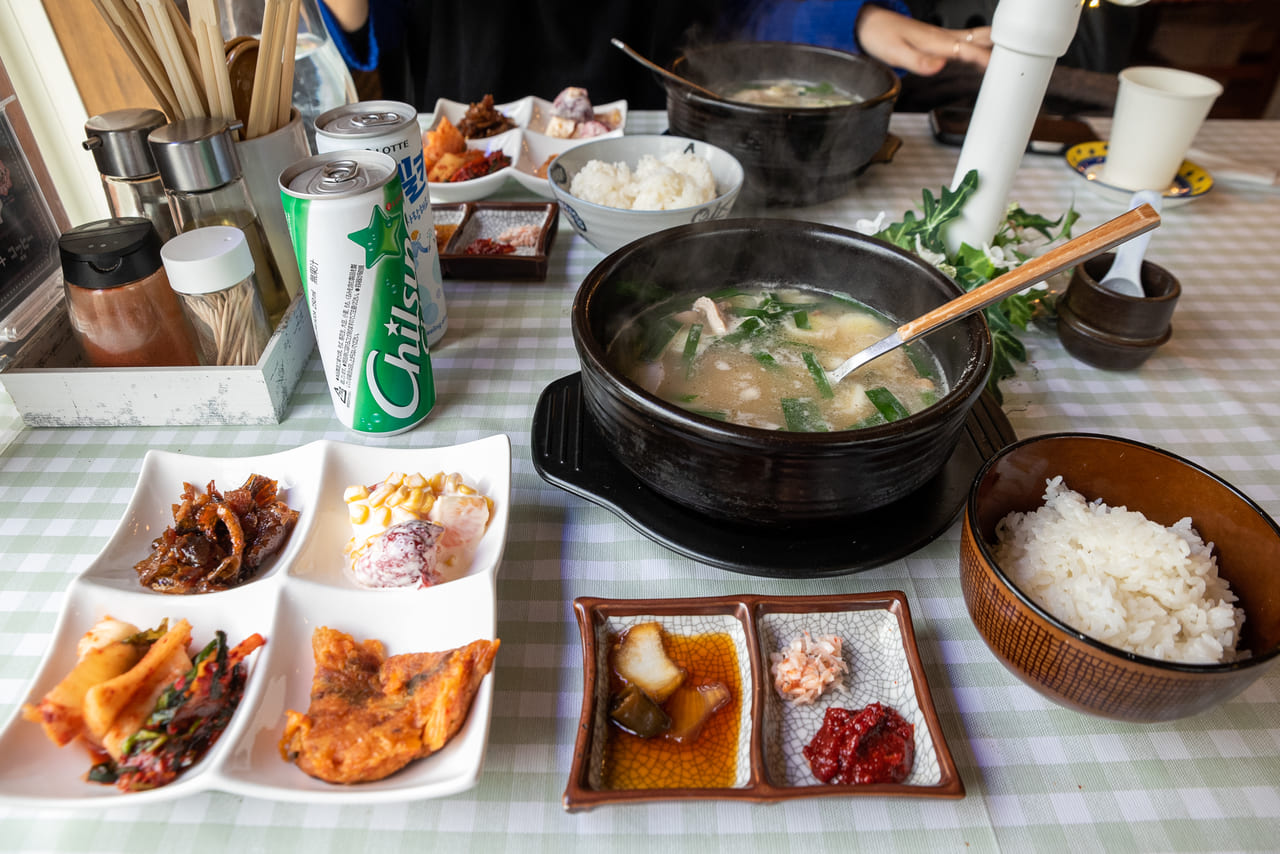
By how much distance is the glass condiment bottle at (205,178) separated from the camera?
130 centimetres

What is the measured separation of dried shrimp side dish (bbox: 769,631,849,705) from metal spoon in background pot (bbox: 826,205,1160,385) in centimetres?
54

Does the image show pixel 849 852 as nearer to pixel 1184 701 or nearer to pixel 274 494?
pixel 1184 701

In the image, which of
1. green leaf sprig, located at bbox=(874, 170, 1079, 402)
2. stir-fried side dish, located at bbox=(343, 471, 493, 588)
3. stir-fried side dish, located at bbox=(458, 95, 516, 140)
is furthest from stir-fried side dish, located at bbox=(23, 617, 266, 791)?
stir-fried side dish, located at bbox=(458, 95, 516, 140)

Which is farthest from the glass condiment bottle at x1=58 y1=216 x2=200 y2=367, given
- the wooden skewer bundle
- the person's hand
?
the person's hand

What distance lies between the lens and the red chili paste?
2.87 ft

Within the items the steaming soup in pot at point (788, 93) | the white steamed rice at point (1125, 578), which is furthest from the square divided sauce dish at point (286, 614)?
the steaming soup in pot at point (788, 93)

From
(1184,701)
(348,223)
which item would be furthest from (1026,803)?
(348,223)

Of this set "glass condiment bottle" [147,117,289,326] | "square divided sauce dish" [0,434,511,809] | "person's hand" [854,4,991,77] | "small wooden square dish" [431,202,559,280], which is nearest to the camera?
"square divided sauce dish" [0,434,511,809]

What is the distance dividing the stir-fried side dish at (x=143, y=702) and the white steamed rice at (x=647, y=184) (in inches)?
51.4

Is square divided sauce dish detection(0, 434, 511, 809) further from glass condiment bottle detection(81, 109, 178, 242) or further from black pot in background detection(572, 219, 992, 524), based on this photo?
glass condiment bottle detection(81, 109, 178, 242)

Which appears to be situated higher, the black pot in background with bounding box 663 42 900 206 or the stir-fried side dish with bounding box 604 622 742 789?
the black pot in background with bounding box 663 42 900 206

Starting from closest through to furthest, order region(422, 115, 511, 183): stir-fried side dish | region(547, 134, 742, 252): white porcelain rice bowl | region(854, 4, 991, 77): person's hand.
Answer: region(547, 134, 742, 252): white porcelain rice bowl → region(422, 115, 511, 183): stir-fried side dish → region(854, 4, 991, 77): person's hand

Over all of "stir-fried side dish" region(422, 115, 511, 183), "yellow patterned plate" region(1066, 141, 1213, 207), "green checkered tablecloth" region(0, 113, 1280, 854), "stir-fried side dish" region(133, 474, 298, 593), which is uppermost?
"yellow patterned plate" region(1066, 141, 1213, 207)

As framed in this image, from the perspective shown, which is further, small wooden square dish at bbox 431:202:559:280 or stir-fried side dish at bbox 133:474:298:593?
small wooden square dish at bbox 431:202:559:280
